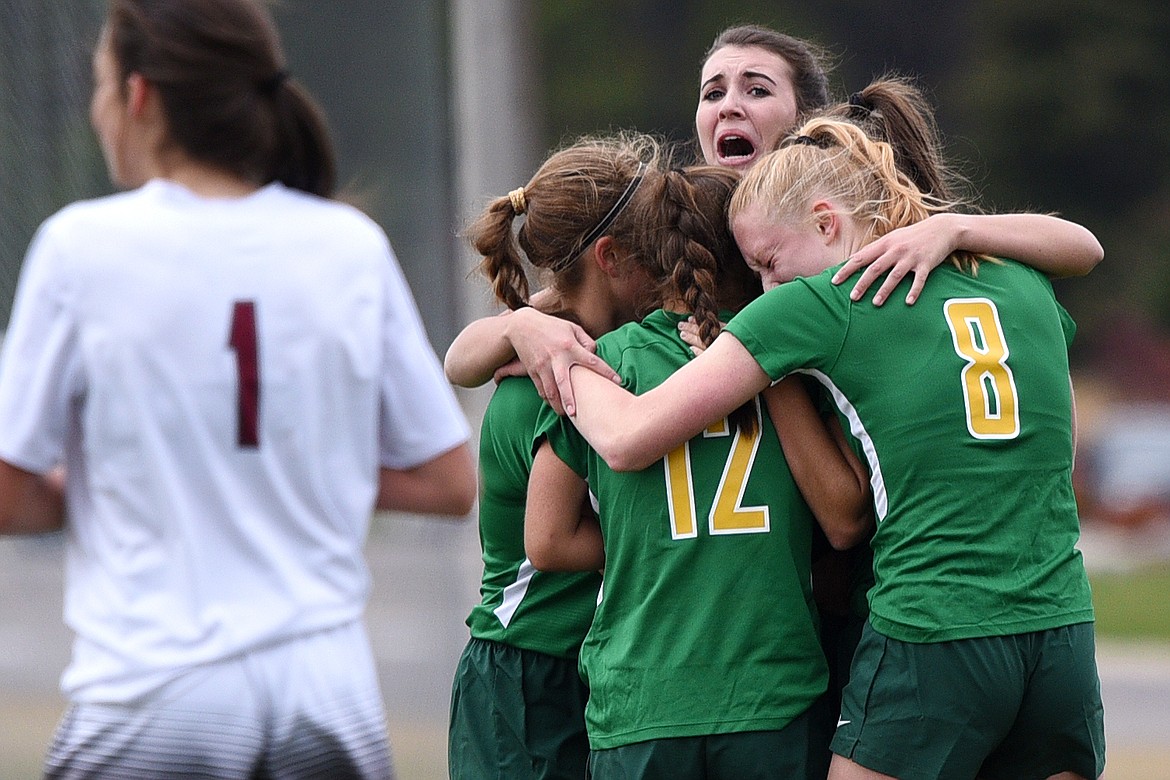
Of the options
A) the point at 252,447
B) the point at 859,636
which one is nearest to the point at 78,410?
the point at 252,447

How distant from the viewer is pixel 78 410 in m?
2.16

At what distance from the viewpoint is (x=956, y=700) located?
7.82ft

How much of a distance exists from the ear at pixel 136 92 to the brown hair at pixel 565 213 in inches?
31.3

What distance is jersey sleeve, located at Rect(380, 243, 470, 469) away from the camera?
233cm

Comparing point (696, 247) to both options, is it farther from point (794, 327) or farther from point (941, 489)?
point (941, 489)

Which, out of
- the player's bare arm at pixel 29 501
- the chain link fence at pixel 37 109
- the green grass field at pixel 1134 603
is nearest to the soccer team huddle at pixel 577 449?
the player's bare arm at pixel 29 501

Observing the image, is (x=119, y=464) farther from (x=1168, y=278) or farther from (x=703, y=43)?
(x=703, y=43)

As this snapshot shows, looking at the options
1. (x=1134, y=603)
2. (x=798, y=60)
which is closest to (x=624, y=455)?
(x=798, y=60)

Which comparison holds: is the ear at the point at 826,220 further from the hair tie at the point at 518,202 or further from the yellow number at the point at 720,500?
the hair tie at the point at 518,202

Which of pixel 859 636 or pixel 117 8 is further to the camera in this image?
pixel 859 636

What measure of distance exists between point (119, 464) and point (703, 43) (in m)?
31.0

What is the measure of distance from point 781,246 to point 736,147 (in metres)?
0.86

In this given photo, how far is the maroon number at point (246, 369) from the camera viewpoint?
84.3 inches

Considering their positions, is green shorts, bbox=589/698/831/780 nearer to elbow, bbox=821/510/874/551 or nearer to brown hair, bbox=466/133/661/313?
elbow, bbox=821/510/874/551
